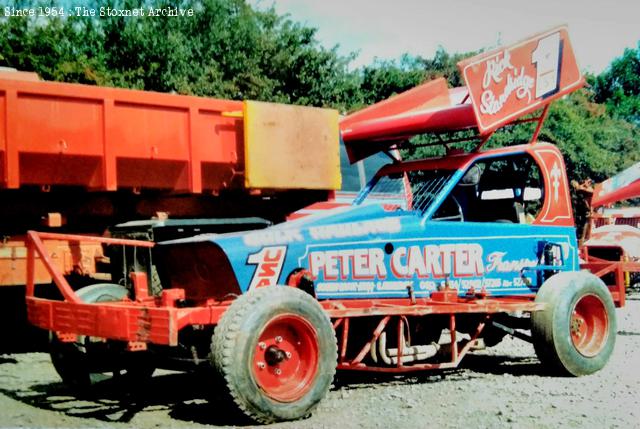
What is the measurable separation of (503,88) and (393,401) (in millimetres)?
3035

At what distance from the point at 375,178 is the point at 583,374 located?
273cm

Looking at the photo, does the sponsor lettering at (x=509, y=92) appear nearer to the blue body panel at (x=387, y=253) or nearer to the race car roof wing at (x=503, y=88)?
the race car roof wing at (x=503, y=88)

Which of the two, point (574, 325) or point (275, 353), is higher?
point (275, 353)

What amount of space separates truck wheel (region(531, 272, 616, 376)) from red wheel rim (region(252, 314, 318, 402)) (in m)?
2.62

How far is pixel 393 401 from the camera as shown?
622 centimetres

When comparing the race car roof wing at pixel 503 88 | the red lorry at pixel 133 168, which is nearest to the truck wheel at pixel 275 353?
the red lorry at pixel 133 168

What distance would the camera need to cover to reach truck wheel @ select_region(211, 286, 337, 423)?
5125mm

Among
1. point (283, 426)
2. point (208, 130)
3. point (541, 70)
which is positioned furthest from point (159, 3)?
point (283, 426)

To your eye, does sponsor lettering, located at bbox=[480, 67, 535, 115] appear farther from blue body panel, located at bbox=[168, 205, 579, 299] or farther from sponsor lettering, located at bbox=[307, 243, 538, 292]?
sponsor lettering, located at bbox=[307, 243, 538, 292]

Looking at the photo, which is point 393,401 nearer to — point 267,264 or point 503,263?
point 267,264

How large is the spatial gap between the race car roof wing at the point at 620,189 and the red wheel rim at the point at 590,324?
859cm

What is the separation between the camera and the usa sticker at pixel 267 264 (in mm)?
5965

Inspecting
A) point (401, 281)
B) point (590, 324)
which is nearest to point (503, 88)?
point (401, 281)

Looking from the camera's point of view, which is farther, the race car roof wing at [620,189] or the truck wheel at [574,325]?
the race car roof wing at [620,189]
